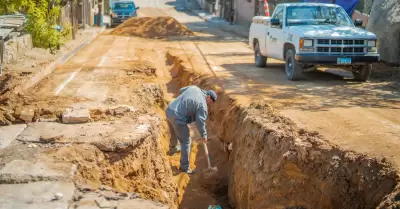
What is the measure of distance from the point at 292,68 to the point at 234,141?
434 centimetres

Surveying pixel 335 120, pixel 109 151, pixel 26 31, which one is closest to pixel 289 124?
pixel 335 120

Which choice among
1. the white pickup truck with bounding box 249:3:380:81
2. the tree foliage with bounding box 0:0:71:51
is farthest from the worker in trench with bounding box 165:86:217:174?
the tree foliage with bounding box 0:0:71:51

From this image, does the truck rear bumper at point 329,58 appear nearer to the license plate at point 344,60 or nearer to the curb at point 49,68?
the license plate at point 344,60

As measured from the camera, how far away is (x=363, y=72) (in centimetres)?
1476

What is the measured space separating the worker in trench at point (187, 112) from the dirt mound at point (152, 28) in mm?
24049

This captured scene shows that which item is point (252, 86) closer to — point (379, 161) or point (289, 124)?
point (289, 124)

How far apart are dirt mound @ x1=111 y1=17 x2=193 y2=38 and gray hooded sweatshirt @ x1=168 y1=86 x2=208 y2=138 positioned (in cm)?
2418

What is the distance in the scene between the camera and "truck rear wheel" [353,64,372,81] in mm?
14647

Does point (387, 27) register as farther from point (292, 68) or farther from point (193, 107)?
point (193, 107)

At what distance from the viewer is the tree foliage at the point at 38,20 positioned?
18188 millimetres

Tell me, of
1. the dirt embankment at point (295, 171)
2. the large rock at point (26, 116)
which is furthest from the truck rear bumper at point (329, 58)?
the large rock at point (26, 116)

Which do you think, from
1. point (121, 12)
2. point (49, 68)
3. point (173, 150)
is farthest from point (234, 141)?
point (121, 12)

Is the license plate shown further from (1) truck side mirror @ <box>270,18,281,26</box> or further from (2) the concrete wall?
(2) the concrete wall

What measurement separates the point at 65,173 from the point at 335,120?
17.1ft
